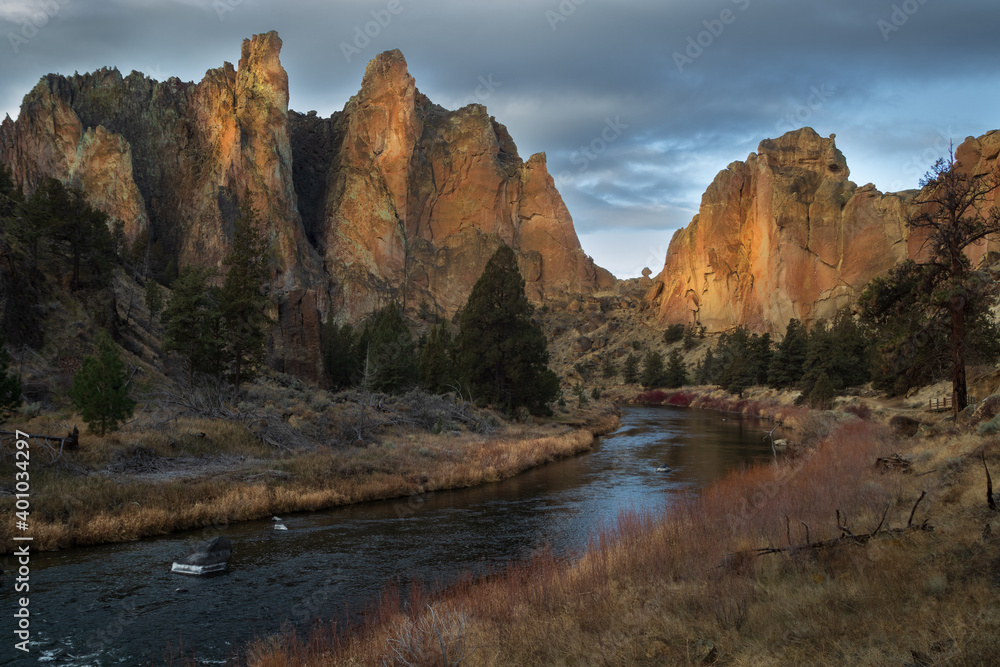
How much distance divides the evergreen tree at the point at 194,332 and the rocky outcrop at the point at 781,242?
78230 millimetres

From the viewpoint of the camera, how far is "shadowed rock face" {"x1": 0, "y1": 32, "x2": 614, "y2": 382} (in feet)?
325

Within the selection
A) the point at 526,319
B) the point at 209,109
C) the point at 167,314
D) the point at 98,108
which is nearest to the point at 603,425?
the point at 526,319

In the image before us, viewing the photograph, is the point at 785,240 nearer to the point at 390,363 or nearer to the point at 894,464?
the point at 390,363

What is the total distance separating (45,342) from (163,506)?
1904 centimetres

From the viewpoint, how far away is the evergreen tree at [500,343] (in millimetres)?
37531

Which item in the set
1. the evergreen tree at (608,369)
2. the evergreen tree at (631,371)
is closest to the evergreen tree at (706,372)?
the evergreen tree at (631,371)

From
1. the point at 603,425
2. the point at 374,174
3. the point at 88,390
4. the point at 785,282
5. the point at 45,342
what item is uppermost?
the point at 374,174

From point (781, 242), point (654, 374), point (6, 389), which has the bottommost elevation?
point (654, 374)

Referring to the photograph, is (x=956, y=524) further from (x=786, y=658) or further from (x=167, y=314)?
(x=167, y=314)

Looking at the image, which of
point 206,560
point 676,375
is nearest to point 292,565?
point 206,560

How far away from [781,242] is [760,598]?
102 meters

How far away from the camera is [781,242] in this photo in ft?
320

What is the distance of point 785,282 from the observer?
9612 centimetres

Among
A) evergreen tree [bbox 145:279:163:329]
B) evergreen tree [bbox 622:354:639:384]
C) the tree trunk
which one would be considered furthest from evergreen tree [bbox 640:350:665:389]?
the tree trunk
